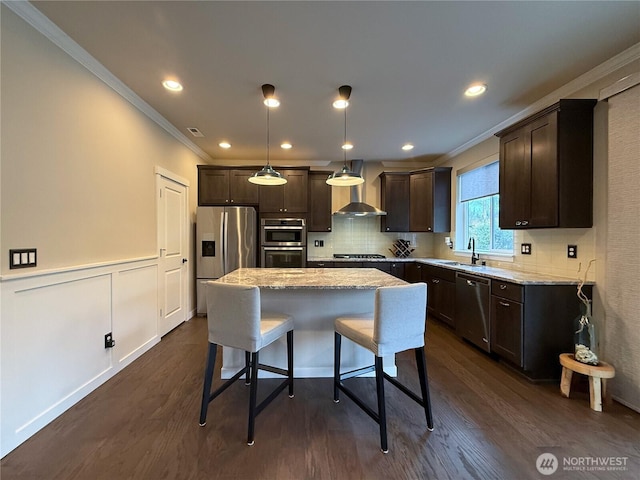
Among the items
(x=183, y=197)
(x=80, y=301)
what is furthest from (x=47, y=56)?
(x=183, y=197)

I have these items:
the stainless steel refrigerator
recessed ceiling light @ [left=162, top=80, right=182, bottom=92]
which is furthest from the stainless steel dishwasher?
recessed ceiling light @ [left=162, top=80, right=182, bottom=92]

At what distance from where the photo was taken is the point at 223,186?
4602 millimetres

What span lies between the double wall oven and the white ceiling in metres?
1.71

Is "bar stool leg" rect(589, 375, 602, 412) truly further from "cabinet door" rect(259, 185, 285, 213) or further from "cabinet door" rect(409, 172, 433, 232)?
"cabinet door" rect(259, 185, 285, 213)

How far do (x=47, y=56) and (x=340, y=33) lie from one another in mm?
1974

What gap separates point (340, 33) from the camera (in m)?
1.89

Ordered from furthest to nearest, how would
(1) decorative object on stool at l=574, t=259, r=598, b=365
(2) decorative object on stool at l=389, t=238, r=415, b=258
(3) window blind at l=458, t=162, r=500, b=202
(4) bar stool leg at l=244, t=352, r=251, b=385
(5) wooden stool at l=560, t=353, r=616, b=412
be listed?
(2) decorative object on stool at l=389, t=238, r=415, b=258
(3) window blind at l=458, t=162, r=500, b=202
(4) bar stool leg at l=244, t=352, r=251, b=385
(1) decorative object on stool at l=574, t=259, r=598, b=365
(5) wooden stool at l=560, t=353, r=616, b=412

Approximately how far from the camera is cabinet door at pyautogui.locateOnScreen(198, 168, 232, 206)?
15.0 ft

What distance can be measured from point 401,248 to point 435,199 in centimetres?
110

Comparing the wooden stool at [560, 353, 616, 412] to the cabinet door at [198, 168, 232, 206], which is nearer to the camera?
the wooden stool at [560, 353, 616, 412]

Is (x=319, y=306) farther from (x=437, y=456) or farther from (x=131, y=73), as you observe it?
(x=131, y=73)

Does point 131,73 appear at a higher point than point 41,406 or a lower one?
higher

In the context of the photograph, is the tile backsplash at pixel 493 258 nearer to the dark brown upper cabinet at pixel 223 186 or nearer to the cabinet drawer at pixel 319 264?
the cabinet drawer at pixel 319 264

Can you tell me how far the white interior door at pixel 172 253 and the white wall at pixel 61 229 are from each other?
0.48 metres
